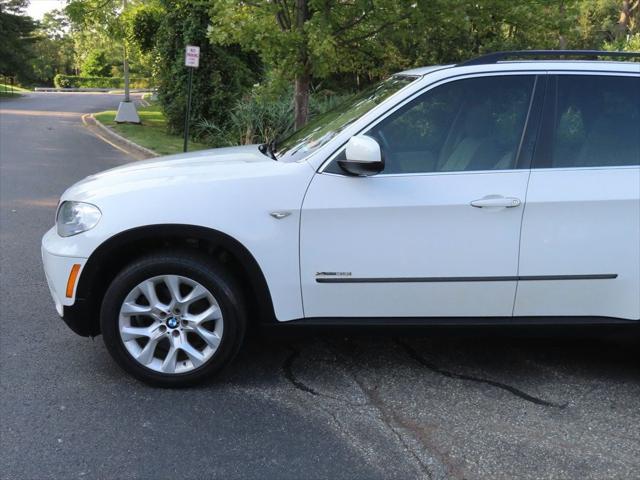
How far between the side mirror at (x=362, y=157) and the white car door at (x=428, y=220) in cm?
7

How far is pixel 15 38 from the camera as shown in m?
49.8

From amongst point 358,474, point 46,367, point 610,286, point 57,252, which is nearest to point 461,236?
point 610,286

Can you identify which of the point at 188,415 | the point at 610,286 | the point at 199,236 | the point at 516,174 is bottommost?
the point at 188,415

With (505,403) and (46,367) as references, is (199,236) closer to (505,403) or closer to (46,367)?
(46,367)

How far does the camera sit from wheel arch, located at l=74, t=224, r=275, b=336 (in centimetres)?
338

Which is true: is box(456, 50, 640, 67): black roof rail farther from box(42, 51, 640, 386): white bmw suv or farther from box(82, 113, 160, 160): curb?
box(82, 113, 160, 160): curb

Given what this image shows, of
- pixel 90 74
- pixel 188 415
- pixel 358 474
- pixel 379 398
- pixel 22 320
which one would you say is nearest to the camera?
pixel 358 474

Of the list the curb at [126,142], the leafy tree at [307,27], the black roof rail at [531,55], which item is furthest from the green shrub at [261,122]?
the black roof rail at [531,55]

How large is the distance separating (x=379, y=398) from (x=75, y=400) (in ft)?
5.56

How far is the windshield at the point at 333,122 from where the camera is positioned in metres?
3.69

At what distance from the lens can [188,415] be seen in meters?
3.35

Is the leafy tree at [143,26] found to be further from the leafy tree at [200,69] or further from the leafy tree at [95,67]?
the leafy tree at [95,67]

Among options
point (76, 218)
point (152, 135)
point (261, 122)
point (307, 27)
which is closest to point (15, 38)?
point (152, 135)

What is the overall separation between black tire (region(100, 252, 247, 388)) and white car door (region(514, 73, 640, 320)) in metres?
1.58
